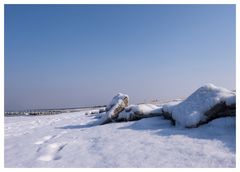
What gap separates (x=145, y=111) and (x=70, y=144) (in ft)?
10.3

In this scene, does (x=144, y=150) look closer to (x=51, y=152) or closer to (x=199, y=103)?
(x=51, y=152)

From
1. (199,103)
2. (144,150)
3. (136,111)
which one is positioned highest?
(199,103)

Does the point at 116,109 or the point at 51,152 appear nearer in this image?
the point at 51,152

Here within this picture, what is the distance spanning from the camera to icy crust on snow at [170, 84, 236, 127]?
16.5 feet

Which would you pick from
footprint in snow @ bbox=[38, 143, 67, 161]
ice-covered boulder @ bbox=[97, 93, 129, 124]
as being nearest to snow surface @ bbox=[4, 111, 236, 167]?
footprint in snow @ bbox=[38, 143, 67, 161]

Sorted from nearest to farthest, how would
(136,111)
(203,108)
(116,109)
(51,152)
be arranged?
(51,152) < (203,108) < (136,111) < (116,109)

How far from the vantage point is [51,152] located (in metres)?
4.55

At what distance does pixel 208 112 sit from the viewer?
16.7 ft

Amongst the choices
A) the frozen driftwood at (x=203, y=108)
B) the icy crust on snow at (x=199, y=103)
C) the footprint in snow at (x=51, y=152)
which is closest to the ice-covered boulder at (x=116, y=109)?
the frozen driftwood at (x=203, y=108)

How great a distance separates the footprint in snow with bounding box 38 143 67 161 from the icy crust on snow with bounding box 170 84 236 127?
9.16 ft

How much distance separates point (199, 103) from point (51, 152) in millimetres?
3446

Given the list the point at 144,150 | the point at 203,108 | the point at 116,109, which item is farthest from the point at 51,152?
the point at 116,109
